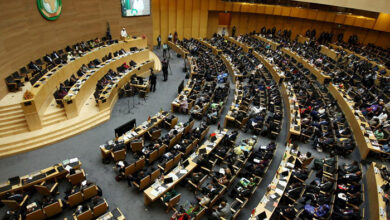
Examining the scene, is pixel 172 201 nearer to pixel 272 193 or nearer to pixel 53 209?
pixel 272 193

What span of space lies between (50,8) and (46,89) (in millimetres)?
6106

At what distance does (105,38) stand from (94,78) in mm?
6684

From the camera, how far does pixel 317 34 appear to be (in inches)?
1173

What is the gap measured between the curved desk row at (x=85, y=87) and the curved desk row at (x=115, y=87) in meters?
1.17

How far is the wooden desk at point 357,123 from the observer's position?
1105 cm

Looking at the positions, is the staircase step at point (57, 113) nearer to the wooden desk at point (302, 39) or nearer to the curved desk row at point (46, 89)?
the curved desk row at point (46, 89)

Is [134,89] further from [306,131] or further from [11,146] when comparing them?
[306,131]

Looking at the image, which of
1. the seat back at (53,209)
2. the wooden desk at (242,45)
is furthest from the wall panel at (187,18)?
the seat back at (53,209)

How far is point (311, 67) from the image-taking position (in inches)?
762

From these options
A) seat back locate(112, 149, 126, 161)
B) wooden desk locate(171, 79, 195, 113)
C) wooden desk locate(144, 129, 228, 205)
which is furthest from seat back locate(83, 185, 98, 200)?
wooden desk locate(171, 79, 195, 113)

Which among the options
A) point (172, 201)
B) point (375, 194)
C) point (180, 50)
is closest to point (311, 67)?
point (180, 50)

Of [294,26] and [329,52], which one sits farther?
[294,26]

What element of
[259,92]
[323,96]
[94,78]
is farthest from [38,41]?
[323,96]

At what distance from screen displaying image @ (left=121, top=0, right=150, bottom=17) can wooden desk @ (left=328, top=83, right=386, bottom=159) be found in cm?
1842
